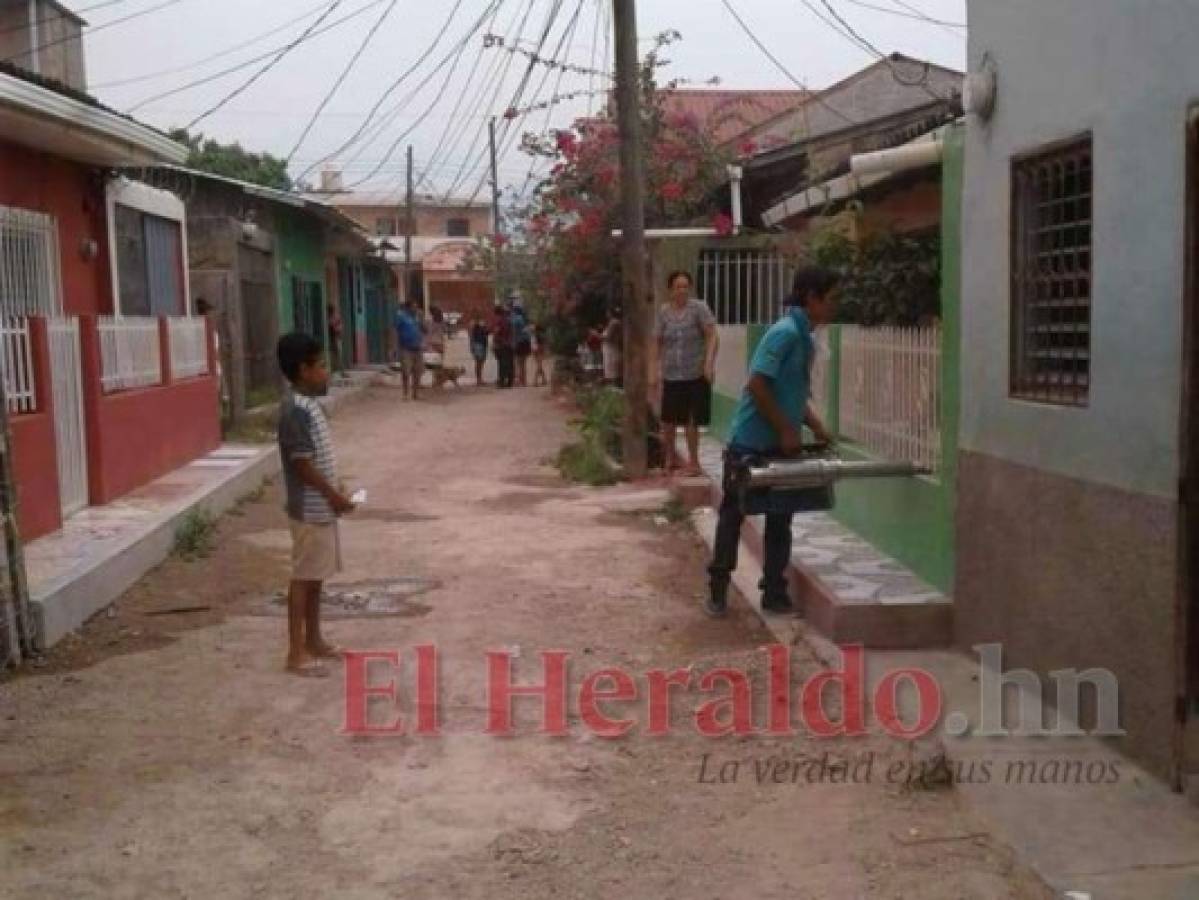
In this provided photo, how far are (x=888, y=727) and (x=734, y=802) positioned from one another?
829 millimetres

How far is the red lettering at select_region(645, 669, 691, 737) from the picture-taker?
15.9ft

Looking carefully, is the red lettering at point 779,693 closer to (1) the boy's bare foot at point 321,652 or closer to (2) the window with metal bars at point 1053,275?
(2) the window with metal bars at point 1053,275

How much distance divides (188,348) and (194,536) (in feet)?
12.7

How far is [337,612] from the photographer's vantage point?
678 centimetres

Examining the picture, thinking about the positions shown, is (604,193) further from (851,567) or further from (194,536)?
(851,567)

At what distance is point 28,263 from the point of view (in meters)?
9.70

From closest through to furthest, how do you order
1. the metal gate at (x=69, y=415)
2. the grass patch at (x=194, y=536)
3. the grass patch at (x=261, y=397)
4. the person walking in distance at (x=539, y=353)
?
the metal gate at (x=69, y=415)
the grass patch at (x=194, y=536)
the grass patch at (x=261, y=397)
the person walking in distance at (x=539, y=353)

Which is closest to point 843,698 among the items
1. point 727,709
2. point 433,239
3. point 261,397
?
point 727,709

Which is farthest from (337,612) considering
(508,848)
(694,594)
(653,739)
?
(508,848)

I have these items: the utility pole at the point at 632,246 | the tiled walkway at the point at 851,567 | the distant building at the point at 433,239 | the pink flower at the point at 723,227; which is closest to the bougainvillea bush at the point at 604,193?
the pink flower at the point at 723,227

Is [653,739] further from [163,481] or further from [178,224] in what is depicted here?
[178,224]

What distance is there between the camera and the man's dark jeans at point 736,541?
605 centimetres

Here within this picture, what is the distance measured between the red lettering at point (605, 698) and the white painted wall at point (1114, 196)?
1771 mm

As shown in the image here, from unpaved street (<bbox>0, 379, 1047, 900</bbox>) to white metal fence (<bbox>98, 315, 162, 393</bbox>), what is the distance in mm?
2664
